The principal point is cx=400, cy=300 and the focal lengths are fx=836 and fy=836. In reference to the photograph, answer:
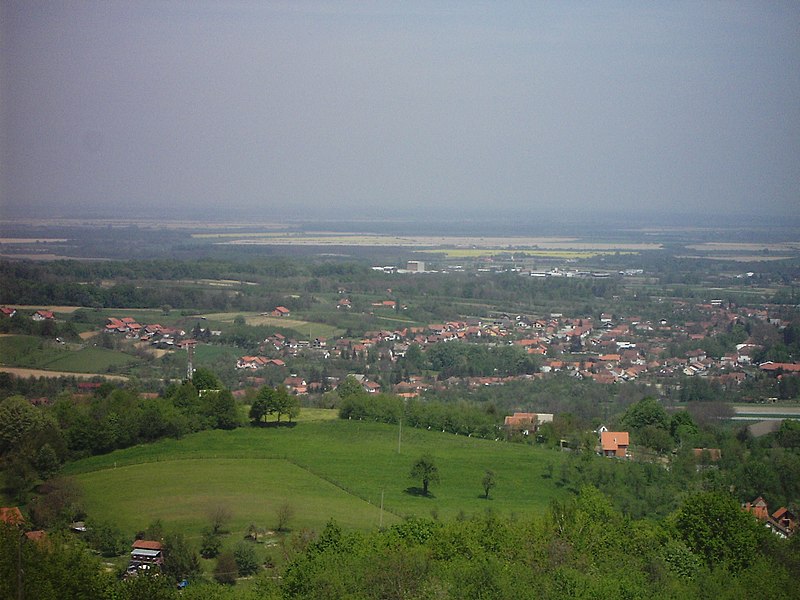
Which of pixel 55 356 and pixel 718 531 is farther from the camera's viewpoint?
pixel 55 356

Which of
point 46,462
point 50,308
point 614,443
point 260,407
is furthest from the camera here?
point 50,308

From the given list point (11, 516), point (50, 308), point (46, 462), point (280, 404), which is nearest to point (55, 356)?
point (50, 308)

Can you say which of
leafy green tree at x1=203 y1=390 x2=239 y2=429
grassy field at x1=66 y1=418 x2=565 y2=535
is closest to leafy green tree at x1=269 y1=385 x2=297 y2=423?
grassy field at x1=66 y1=418 x2=565 y2=535

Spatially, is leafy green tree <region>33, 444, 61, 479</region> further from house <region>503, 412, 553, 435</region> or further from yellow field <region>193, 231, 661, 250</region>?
yellow field <region>193, 231, 661, 250</region>

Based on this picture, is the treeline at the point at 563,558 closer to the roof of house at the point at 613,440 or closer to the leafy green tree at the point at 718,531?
the leafy green tree at the point at 718,531

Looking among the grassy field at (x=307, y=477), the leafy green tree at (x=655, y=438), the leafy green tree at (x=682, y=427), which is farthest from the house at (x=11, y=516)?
the leafy green tree at (x=682, y=427)

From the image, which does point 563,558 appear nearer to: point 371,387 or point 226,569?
point 226,569

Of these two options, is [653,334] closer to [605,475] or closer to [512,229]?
[605,475]
